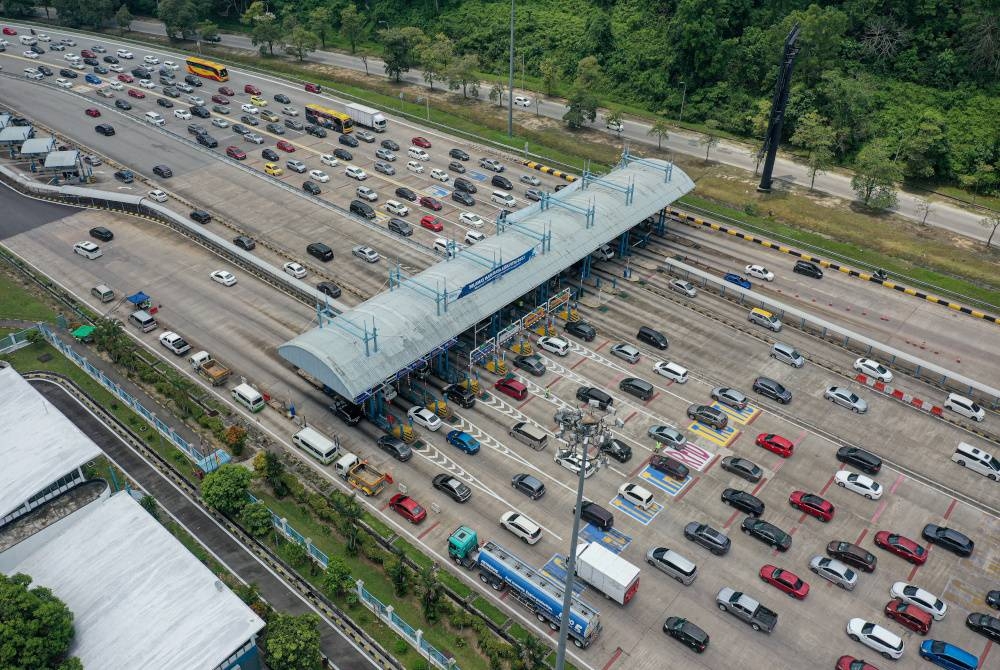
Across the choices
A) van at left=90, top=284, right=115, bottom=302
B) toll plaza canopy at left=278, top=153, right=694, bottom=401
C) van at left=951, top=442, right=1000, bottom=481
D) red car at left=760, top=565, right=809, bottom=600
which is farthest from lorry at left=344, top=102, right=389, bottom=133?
red car at left=760, top=565, right=809, bottom=600

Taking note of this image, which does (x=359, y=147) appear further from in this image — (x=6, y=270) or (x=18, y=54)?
(x=18, y=54)

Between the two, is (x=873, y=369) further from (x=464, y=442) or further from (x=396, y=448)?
(x=396, y=448)

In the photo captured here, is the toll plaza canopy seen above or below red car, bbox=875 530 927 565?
above

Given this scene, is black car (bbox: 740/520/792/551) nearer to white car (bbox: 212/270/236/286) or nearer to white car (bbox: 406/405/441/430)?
white car (bbox: 406/405/441/430)

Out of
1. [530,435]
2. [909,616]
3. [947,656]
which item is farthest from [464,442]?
[947,656]

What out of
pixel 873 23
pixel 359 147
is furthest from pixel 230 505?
pixel 873 23
